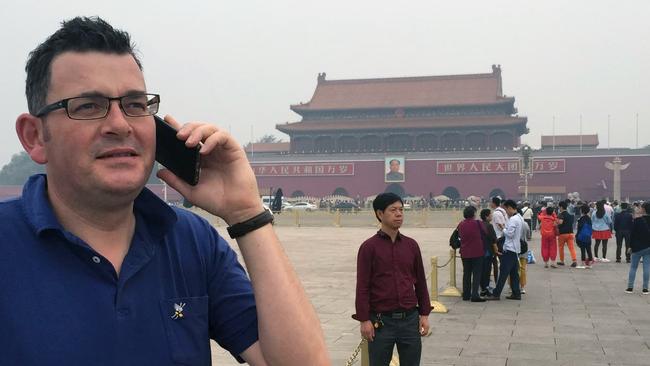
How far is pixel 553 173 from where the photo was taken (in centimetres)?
3975

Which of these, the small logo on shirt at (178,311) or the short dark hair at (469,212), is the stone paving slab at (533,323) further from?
the small logo on shirt at (178,311)

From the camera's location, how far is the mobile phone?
3.91 ft

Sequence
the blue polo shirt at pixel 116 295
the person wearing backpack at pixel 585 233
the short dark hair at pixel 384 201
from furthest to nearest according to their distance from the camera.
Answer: the person wearing backpack at pixel 585 233 < the short dark hair at pixel 384 201 < the blue polo shirt at pixel 116 295

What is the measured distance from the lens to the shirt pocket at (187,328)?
1089mm

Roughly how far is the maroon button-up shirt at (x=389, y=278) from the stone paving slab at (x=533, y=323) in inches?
59.5

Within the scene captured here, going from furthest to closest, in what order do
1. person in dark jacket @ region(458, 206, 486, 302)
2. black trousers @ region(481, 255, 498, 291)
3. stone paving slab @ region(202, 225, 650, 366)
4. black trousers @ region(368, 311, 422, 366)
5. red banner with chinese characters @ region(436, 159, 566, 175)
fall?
1. red banner with chinese characters @ region(436, 159, 566, 175)
2. black trousers @ region(481, 255, 498, 291)
3. person in dark jacket @ region(458, 206, 486, 302)
4. stone paving slab @ region(202, 225, 650, 366)
5. black trousers @ region(368, 311, 422, 366)

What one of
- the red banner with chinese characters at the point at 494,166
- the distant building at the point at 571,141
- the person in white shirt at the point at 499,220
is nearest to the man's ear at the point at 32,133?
the person in white shirt at the point at 499,220

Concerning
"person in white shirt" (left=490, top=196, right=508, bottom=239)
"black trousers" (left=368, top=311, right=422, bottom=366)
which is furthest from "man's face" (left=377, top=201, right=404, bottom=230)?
"person in white shirt" (left=490, top=196, right=508, bottom=239)

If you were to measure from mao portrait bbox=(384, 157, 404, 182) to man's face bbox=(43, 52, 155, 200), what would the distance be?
135 feet

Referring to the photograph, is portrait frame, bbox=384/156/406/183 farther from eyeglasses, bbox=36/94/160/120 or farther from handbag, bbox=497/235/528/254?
eyeglasses, bbox=36/94/160/120

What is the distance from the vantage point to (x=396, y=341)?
11.5 feet

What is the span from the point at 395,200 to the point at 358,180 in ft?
128

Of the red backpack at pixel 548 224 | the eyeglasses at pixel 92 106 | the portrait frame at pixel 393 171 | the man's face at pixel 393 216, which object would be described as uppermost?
the portrait frame at pixel 393 171

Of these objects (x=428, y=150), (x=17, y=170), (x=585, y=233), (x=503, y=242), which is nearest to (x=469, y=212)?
(x=503, y=242)
